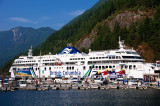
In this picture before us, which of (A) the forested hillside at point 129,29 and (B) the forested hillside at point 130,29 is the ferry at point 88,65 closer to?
(A) the forested hillside at point 129,29

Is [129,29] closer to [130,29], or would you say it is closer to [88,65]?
[130,29]

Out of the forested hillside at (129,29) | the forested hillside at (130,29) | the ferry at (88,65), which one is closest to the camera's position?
the ferry at (88,65)

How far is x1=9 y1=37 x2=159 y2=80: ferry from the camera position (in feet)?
190

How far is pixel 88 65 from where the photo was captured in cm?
6412

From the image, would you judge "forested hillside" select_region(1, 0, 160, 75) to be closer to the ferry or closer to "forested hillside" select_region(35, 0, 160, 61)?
"forested hillside" select_region(35, 0, 160, 61)

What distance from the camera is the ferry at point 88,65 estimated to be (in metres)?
58.1

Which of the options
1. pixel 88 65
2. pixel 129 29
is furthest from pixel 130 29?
pixel 88 65

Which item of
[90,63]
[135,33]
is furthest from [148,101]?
[135,33]

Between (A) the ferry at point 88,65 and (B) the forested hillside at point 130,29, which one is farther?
(B) the forested hillside at point 130,29

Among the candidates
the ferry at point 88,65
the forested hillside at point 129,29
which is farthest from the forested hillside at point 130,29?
the ferry at point 88,65

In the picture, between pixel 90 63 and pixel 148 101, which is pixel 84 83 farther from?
pixel 148 101

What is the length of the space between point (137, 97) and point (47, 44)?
129394mm

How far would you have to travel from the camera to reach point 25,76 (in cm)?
7419

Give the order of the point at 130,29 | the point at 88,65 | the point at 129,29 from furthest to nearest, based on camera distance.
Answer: the point at 129,29 < the point at 130,29 < the point at 88,65
